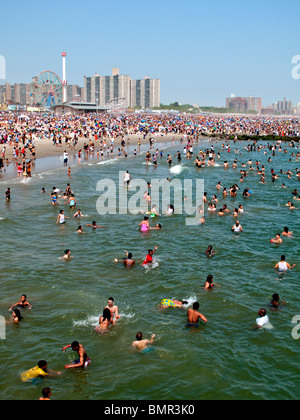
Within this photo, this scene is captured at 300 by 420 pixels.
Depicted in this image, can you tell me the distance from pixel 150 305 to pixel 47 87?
112 metres

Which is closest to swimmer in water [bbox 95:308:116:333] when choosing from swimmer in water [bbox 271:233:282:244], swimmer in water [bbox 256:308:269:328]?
swimmer in water [bbox 256:308:269:328]

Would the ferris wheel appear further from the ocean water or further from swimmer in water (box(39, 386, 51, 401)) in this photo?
swimmer in water (box(39, 386, 51, 401))

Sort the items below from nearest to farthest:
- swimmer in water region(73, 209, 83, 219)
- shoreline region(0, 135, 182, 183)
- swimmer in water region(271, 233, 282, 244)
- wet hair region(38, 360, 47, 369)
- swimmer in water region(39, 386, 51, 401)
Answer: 1. swimmer in water region(39, 386, 51, 401)
2. wet hair region(38, 360, 47, 369)
3. swimmer in water region(271, 233, 282, 244)
4. swimmer in water region(73, 209, 83, 219)
5. shoreline region(0, 135, 182, 183)

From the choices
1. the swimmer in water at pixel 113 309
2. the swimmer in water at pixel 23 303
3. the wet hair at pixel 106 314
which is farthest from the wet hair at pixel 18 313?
the swimmer in water at pixel 113 309

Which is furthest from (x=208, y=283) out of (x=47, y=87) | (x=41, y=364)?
(x=47, y=87)

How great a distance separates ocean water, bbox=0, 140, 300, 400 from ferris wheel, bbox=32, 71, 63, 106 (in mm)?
97191

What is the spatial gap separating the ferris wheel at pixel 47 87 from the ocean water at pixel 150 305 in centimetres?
9719

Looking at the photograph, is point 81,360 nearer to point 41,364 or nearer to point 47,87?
point 41,364

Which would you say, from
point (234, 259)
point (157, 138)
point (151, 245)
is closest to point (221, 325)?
point (234, 259)

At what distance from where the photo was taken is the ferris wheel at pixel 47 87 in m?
112

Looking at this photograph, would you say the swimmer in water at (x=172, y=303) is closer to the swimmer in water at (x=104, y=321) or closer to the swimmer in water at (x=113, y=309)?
the swimmer in water at (x=113, y=309)

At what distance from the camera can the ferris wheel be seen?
11185 centimetres

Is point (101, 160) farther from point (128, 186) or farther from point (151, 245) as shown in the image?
point (151, 245)

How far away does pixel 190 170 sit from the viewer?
41.2 metres
